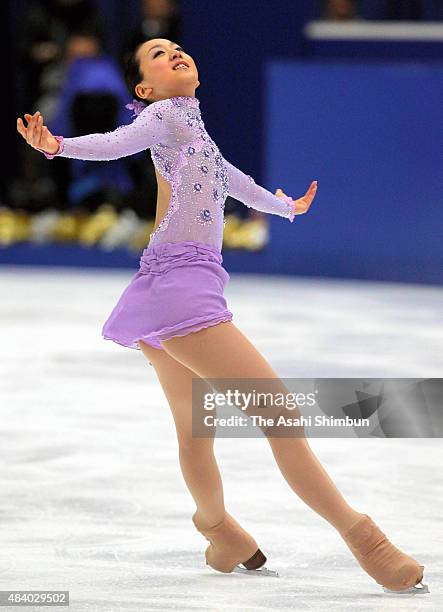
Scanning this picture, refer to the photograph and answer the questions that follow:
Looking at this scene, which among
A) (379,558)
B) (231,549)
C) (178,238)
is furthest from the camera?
(231,549)

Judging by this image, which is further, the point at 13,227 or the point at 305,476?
the point at 13,227

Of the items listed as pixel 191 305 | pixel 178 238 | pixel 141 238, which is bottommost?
pixel 141 238

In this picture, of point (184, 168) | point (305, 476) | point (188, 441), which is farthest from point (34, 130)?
point (305, 476)

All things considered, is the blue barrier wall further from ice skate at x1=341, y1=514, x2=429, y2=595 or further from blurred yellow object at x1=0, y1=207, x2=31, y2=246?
ice skate at x1=341, y1=514, x2=429, y2=595

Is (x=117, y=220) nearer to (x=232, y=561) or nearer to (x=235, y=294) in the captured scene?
(x=235, y=294)

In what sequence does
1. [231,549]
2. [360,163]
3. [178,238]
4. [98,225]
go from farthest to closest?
[98,225], [360,163], [231,549], [178,238]

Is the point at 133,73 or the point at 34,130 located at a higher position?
the point at 133,73

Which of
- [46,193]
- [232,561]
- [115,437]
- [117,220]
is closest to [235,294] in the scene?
[117,220]

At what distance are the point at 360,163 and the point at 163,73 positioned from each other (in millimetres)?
6468

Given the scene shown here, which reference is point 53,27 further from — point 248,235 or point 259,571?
point 259,571

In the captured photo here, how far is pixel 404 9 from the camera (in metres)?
11.5

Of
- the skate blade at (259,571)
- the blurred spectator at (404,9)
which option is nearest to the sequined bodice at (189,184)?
the skate blade at (259,571)

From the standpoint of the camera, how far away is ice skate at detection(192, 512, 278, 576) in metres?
3.72

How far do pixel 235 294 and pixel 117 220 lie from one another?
1.82 m
